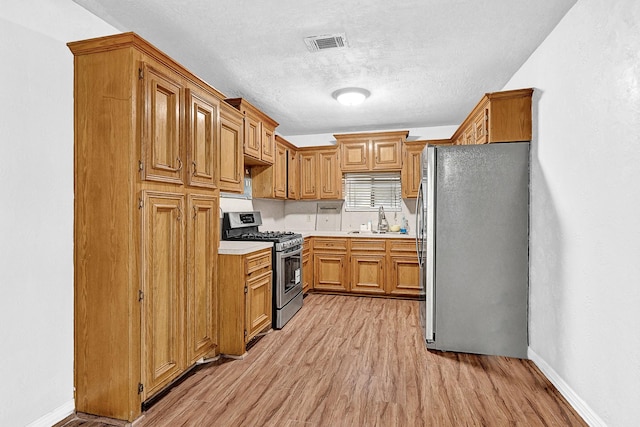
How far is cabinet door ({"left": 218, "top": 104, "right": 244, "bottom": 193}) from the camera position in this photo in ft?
9.52

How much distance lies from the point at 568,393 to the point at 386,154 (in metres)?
3.48

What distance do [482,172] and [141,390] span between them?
2.94 m

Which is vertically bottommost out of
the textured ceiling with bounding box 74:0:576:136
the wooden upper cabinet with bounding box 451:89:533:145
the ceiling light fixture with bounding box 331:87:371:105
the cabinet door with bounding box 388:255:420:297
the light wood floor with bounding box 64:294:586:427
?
the light wood floor with bounding box 64:294:586:427

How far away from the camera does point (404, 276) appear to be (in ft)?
14.8

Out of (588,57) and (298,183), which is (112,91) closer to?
(588,57)

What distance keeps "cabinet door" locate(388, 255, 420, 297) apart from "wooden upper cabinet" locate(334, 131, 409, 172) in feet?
4.48

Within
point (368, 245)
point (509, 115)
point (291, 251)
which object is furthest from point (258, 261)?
point (509, 115)

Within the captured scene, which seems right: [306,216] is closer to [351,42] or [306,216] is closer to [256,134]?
[256,134]

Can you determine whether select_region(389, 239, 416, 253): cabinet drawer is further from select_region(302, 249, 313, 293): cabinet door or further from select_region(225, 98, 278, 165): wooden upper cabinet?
select_region(225, 98, 278, 165): wooden upper cabinet

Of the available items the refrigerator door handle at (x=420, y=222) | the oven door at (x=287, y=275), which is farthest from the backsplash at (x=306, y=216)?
the refrigerator door handle at (x=420, y=222)

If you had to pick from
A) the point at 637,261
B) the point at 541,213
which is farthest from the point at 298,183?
the point at 637,261

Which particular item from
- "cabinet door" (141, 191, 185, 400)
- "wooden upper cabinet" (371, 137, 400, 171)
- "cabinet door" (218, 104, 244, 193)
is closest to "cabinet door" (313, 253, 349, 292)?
"wooden upper cabinet" (371, 137, 400, 171)

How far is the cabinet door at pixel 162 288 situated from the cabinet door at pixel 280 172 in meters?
2.28
